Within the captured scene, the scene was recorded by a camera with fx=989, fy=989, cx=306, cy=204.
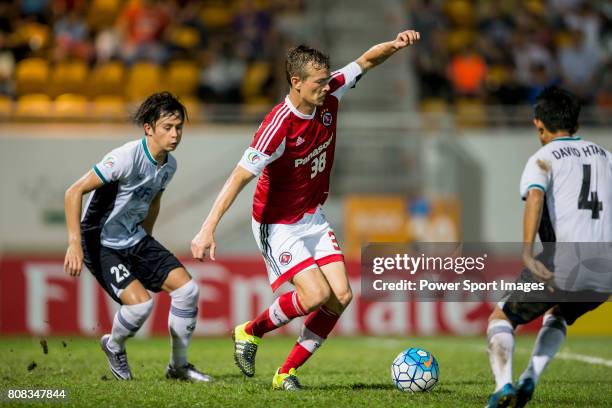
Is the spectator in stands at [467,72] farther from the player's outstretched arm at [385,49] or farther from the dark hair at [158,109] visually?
the dark hair at [158,109]

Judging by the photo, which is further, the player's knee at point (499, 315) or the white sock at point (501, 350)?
the player's knee at point (499, 315)

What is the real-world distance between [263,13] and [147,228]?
1145cm

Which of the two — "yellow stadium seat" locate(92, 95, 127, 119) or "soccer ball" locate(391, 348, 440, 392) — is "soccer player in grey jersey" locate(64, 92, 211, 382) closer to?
"soccer ball" locate(391, 348, 440, 392)

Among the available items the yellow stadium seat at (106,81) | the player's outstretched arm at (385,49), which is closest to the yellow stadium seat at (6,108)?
the yellow stadium seat at (106,81)

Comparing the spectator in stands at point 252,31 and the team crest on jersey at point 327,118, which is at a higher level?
the spectator in stands at point 252,31

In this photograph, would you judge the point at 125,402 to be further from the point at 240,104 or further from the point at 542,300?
the point at 240,104

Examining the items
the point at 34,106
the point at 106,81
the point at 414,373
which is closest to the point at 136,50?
the point at 106,81

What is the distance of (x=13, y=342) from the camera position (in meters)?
13.2

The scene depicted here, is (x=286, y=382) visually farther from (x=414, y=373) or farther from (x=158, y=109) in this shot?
(x=158, y=109)

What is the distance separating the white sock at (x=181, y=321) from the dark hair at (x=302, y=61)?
2.05 metres

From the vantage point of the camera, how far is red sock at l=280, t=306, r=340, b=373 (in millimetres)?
7902

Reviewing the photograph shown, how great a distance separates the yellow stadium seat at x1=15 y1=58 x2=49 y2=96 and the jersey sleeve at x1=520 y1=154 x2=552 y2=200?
13054 millimetres

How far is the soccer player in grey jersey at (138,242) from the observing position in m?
8.32

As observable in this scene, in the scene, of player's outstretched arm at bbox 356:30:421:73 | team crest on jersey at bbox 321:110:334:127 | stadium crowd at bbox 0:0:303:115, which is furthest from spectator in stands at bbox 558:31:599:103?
team crest on jersey at bbox 321:110:334:127
